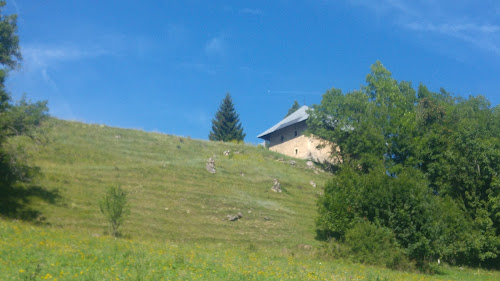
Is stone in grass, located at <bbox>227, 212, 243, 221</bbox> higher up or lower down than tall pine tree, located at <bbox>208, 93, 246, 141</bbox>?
lower down

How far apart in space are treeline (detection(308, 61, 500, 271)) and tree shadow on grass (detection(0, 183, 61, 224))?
18.2 metres

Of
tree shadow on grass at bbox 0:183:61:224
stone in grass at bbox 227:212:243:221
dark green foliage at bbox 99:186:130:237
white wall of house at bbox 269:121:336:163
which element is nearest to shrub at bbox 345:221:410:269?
stone in grass at bbox 227:212:243:221

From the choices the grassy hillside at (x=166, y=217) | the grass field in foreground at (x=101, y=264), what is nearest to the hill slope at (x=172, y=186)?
the grassy hillside at (x=166, y=217)

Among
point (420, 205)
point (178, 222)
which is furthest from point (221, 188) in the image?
point (420, 205)

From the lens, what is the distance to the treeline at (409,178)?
91.4 feet

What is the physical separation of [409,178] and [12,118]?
27.0m

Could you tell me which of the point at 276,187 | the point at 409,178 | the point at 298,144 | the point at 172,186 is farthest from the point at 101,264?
the point at 298,144

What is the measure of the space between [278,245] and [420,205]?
987 centimetres

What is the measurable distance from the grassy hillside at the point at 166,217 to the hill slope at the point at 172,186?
10 centimetres

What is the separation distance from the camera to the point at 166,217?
99.9 ft

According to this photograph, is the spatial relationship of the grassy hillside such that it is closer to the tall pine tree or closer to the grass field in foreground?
the grass field in foreground

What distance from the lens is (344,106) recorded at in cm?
5312

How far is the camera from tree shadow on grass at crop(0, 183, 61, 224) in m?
25.1

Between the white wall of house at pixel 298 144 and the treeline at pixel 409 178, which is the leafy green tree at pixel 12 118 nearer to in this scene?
the treeline at pixel 409 178
